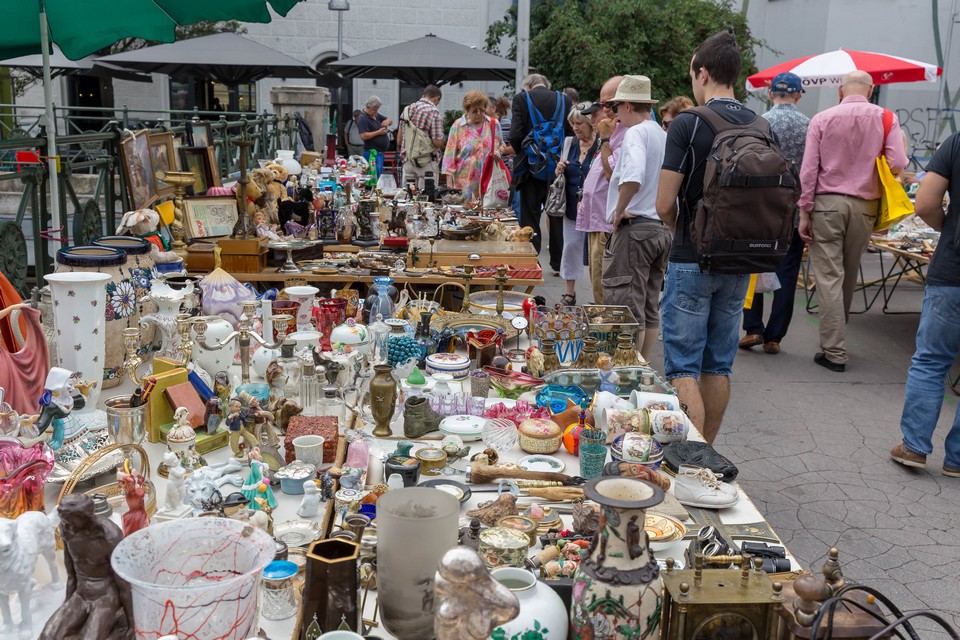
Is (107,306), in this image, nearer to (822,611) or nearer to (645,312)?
(822,611)

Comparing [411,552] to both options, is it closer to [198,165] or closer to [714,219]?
[714,219]

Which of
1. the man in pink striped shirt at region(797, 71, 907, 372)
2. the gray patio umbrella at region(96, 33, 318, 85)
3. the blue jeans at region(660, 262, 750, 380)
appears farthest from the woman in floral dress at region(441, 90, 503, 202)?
the blue jeans at region(660, 262, 750, 380)

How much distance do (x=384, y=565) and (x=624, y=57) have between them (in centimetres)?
1519

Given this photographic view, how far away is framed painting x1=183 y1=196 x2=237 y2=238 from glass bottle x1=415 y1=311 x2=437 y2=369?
6.71 ft

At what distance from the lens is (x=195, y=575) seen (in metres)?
1.55

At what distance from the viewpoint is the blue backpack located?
7805 millimetres

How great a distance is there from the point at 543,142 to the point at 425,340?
15.4ft

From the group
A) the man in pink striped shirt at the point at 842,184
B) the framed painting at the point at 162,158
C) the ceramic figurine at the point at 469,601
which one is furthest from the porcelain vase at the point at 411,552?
the man in pink striped shirt at the point at 842,184

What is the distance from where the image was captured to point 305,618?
1.57 metres

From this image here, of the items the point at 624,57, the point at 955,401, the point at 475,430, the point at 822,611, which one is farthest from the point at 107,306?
the point at 624,57

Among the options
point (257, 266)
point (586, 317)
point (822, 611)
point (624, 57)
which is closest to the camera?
point (822, 611)

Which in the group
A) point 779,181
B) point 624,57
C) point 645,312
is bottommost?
point 645,312

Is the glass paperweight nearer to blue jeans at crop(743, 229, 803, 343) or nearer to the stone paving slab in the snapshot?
the stone paving slab

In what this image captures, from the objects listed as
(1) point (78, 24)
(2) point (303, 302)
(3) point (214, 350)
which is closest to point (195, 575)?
(3) point (214, 350)
